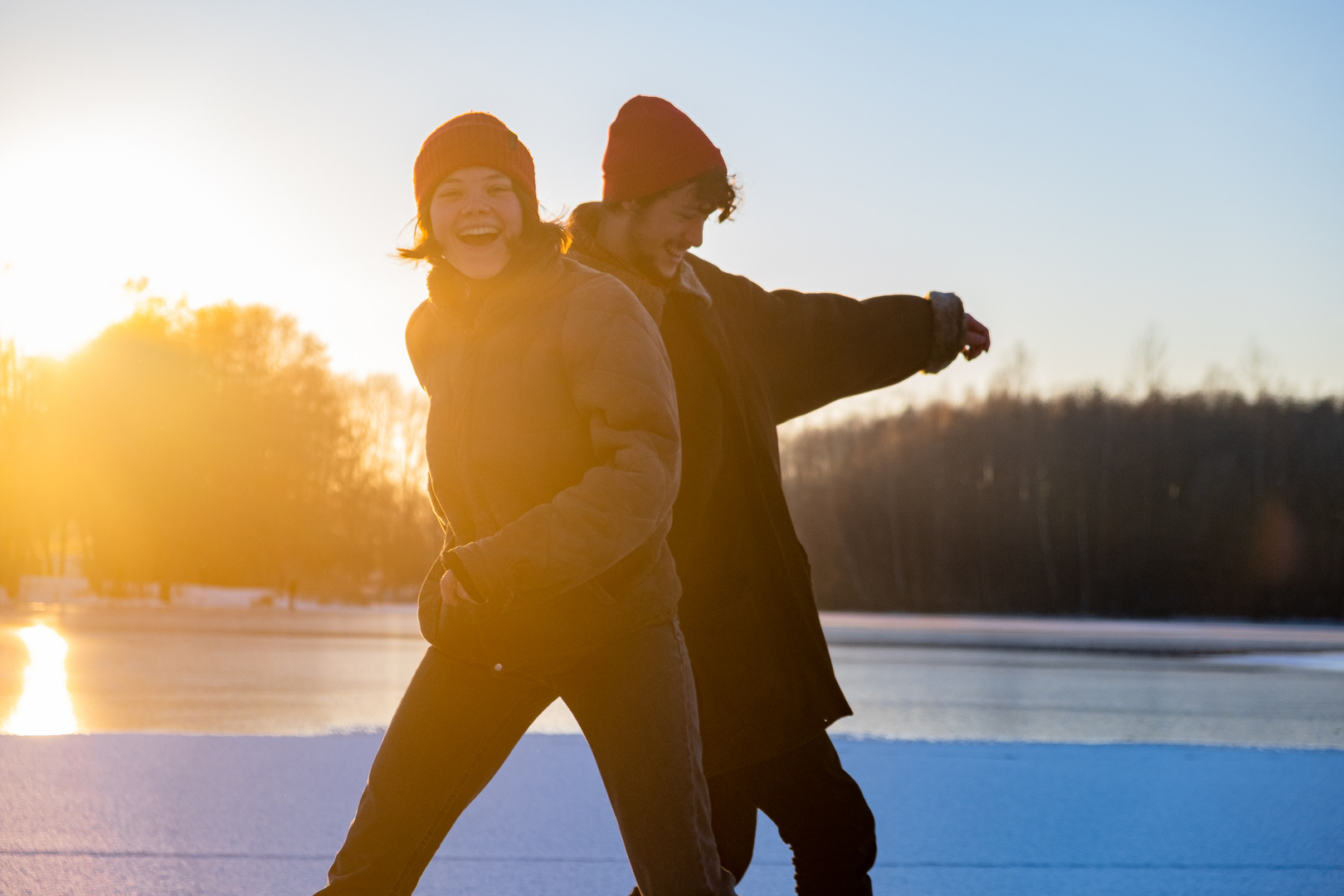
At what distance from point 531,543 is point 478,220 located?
21.8 inches

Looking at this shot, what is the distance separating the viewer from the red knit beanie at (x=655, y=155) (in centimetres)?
239

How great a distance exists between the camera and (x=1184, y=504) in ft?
173

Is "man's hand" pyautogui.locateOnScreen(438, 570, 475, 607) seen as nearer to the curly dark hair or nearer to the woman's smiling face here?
the woman's smiling face

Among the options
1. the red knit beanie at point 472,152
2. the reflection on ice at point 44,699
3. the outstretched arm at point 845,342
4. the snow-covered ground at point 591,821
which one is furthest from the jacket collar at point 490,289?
the reflection on ice at point 44,699

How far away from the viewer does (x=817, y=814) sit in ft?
7.86

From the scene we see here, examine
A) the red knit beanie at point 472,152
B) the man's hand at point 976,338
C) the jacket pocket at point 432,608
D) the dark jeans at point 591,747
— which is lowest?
the dark jeans at point 591,747

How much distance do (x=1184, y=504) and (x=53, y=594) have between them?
1634 inches

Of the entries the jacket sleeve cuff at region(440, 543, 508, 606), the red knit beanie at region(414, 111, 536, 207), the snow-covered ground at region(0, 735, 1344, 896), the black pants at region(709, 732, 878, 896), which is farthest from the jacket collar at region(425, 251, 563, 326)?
the snow-covered ground at region(0, 735, 1344, 896)

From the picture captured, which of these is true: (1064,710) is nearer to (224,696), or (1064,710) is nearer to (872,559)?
(224,696)

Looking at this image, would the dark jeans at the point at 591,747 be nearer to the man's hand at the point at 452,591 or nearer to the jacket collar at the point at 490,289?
the man's hand at the point at 452,591

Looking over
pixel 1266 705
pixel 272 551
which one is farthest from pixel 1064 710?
pixel 272 551

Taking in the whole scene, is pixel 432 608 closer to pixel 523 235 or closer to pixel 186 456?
pixel 523 235

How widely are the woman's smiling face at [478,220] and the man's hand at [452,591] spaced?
500 mm

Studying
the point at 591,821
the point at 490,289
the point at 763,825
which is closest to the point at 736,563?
the point at 490,289
